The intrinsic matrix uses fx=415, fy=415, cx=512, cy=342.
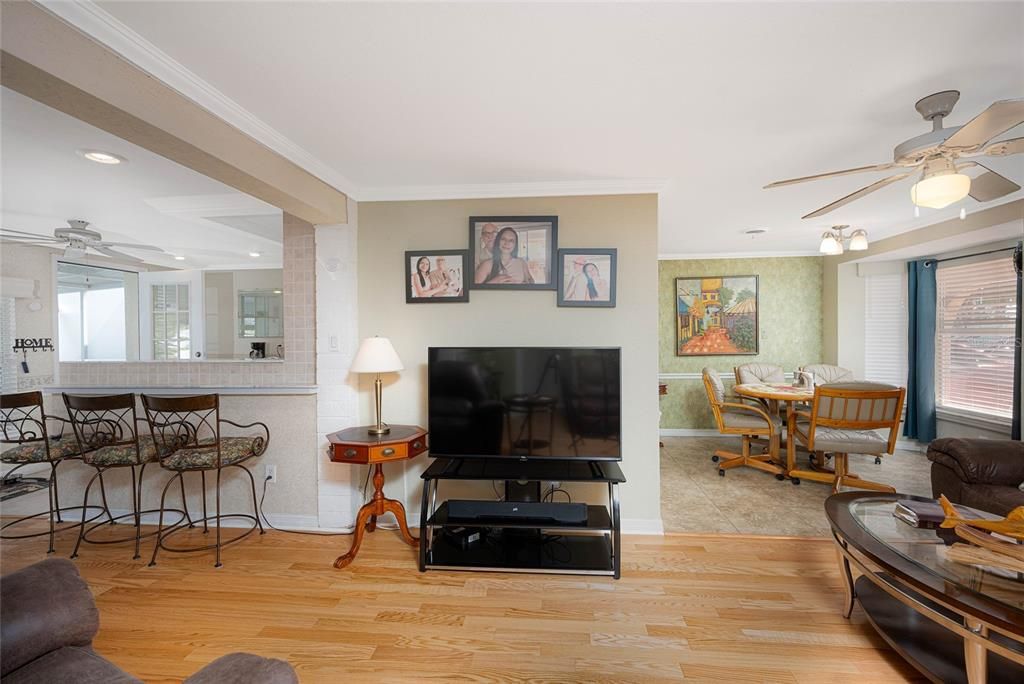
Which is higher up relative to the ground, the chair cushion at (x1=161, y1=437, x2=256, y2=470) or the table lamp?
the table lamp

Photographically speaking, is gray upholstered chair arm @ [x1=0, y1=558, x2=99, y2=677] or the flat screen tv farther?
the flat screen tv

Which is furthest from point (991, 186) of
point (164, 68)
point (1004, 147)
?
point (164, 68)

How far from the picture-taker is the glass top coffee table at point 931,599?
1337mm

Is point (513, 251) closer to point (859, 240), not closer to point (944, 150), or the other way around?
point (944, 150)

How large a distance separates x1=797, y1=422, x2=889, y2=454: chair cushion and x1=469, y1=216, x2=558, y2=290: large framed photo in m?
2.72

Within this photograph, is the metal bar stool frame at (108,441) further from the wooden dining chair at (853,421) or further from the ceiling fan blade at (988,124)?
the wooden dining chair at (853,421)

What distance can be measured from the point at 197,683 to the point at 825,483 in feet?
15.1

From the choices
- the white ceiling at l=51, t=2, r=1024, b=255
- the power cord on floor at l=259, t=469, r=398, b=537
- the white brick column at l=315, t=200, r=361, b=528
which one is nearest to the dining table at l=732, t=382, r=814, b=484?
the white ceiling at l=51, t=2, r=1024, b=255

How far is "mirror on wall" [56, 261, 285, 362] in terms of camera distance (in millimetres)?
3178

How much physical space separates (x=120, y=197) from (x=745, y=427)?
18.8 feet

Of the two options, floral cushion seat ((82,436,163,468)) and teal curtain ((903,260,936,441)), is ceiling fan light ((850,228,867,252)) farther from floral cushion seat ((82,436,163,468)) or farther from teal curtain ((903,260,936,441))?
floral cushion seat ((82,436,163,468))

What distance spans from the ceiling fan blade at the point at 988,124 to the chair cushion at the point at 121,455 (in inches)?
167

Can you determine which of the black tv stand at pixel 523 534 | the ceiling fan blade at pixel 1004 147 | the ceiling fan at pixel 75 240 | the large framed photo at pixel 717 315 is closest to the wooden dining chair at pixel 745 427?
the large framed photo at pixel 717 315

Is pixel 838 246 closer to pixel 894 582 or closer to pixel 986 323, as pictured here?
pixel 986 323
